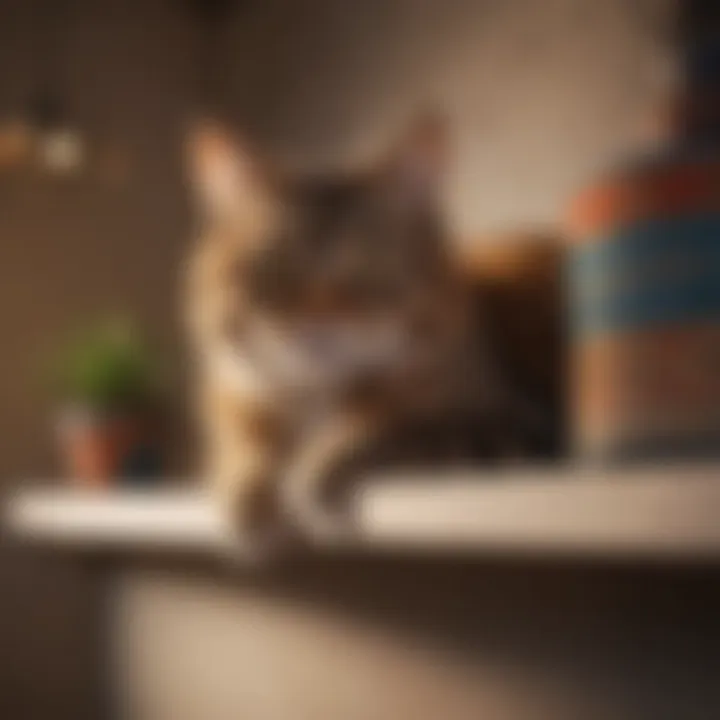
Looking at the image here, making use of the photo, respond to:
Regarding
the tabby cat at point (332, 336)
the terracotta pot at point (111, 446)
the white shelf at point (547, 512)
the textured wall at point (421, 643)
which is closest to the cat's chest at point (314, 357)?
the tabby cat at point (332, 336)

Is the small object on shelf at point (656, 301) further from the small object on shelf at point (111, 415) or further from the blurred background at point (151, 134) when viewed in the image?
the small object on shelf at point (111, 415)

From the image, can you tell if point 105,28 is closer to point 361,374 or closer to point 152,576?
point 152,576

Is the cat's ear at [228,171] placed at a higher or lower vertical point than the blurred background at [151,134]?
lower

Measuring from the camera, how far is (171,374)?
1536 millimetres

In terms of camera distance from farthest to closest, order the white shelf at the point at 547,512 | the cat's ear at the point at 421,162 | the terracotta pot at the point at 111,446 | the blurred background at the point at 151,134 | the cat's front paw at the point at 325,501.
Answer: the terracotta pot at the point at 111,446, the blurred background at the point at 151,134, the cat's ear at the point at 421,162, the cat's front paw at the point at 325,501, the white shelf at the point at 547,512

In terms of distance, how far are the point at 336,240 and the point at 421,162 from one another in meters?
0.09

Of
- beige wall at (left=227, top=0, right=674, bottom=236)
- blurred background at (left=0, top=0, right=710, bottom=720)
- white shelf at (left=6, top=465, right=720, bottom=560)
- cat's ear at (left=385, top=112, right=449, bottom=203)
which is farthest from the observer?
blurred background at (left=0, top=0, right=710, bottom=720)

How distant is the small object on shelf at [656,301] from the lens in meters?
0.63

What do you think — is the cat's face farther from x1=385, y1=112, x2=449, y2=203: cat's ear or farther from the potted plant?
the potted plant

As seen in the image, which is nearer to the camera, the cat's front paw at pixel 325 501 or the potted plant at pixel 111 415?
the cat's front paw at pixel 325 501

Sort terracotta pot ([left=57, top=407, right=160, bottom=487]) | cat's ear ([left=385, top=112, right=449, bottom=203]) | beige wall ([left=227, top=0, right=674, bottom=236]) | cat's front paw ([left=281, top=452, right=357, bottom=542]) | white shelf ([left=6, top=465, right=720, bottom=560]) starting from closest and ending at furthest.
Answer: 1. white shelf ([left=6, top=465, right=720, bottom=560])
2. cat's front paw ([left=281, top=452, right=357, bottom=542])
3. cat's ear ([left=385, top=112, right=449, bottom=203])
4. beige wall ([left=227, top=0, right=674, bottom=236])
5. terracotta pot ([left=57, top=407, right=160, bottom=487])

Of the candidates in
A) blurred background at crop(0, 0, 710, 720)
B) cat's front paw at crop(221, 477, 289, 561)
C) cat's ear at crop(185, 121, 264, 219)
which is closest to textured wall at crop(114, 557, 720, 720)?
blurred background at crop(0, 0, 710, 720)

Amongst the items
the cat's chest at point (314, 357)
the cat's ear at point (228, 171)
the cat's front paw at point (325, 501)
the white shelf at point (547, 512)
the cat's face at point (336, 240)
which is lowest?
the white shelf at point (547, 512)

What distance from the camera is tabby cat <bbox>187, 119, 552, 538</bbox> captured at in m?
0.81
